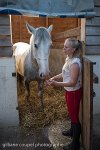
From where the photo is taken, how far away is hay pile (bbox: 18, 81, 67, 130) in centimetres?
507

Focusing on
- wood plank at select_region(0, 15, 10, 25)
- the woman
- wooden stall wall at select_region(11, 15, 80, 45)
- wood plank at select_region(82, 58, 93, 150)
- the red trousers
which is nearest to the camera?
wood plank at select_region(82, 58, 93, 150)

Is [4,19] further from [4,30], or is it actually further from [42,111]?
[42,111]

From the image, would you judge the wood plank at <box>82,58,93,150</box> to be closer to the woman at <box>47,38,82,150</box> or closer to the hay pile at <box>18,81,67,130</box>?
the woman at <box>47,38,82,150</box>

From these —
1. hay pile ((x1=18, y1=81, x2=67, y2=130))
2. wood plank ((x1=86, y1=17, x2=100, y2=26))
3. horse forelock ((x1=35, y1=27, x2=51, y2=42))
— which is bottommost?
hay pile ((x1=18, y1=81, x2=67, y2=130))

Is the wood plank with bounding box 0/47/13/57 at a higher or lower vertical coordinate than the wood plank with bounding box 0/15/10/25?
lower

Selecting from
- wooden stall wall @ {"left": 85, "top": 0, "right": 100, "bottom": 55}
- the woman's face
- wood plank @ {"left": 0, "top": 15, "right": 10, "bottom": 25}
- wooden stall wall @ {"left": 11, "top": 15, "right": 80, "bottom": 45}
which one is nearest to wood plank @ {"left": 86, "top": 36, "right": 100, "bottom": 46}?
wooden stall wall @ {"left": 85, "top": 0, "right": 100, "bottom": 55}

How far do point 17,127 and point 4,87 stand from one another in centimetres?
77

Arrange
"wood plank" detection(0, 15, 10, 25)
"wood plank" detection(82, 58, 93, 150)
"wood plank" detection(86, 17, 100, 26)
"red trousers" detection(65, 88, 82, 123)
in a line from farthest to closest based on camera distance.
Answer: "wood plank" detection(86, 17, 100, 26), "wood plank" detection(0, 15, 10, 25), "red trousers" detection(65, 88, 82, 123), "wood plank" detection(82, 58, 93, 150)

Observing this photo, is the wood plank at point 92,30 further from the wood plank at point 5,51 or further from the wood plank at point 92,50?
the wood plank at point 5,51

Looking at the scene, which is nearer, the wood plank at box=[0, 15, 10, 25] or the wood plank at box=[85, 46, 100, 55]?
the wood plank at box=[0, 15, 10, 25]

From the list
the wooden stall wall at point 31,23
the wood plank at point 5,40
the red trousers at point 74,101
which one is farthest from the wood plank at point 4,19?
the wooden stall wall at point 31,23

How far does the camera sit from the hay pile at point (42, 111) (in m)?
5.07

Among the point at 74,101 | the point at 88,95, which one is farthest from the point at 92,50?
the point at 88,95

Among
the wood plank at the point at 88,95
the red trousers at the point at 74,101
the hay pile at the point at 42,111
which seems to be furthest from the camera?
the hay pile at the point at 42,111
